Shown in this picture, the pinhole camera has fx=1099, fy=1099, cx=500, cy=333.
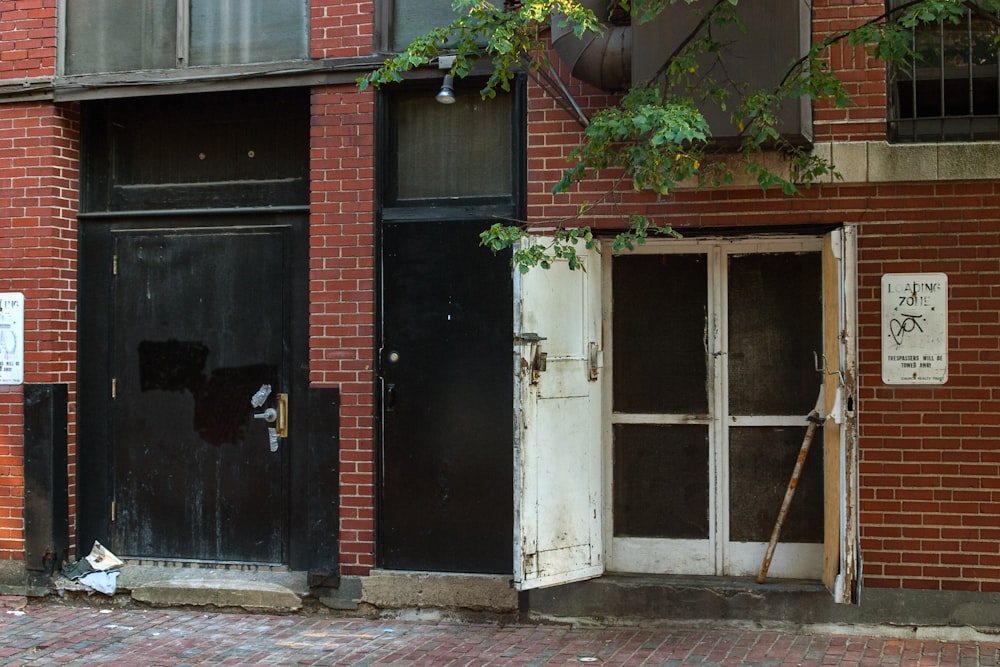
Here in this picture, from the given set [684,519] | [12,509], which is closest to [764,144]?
[684,519]

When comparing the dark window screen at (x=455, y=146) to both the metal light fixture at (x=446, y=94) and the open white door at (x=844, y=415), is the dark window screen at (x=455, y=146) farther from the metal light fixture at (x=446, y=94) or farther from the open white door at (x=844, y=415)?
the open white door at (x=844, y=415)

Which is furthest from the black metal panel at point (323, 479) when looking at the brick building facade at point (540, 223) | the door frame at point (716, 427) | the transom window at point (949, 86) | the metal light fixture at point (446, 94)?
the transom window at point (949, 86)

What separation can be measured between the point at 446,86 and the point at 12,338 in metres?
3.70

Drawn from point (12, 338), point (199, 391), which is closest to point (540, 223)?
point (199, 391)

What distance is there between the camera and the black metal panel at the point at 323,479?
24.3 feet

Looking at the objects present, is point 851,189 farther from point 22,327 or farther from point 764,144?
point 22,327

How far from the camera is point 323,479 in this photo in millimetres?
7426

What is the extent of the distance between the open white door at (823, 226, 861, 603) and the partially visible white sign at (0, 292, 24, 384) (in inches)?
220

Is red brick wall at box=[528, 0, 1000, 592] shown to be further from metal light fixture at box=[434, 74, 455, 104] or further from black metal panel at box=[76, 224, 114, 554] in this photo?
black metal panel at box=[76, 224, 114, 554]

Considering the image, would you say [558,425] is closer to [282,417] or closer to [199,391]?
[282,417]

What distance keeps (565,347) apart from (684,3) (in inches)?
85.8

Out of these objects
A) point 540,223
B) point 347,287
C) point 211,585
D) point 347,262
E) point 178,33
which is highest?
point 178,33

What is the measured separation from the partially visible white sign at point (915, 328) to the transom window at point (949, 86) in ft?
3.09

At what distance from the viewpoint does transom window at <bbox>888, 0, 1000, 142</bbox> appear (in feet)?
22.4
